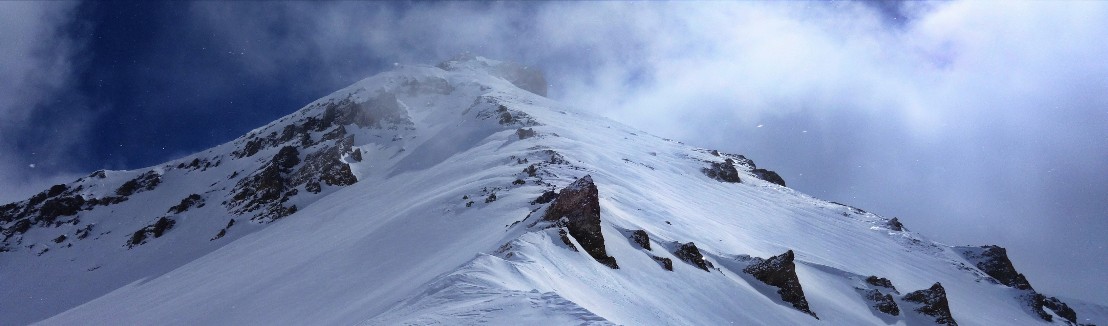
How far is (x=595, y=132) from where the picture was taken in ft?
188

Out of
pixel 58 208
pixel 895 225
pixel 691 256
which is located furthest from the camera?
pixel 58 208

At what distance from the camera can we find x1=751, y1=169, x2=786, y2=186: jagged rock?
192ft

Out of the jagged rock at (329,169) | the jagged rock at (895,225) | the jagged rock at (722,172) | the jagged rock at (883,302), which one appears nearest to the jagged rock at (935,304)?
the jagged rock at (883,302)

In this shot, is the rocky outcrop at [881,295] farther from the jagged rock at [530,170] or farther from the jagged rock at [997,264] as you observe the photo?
the jagged rock at [530,170]

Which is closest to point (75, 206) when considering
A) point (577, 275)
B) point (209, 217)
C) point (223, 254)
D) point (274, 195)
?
point (209, 217)

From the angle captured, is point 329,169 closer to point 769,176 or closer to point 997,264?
point 769,176

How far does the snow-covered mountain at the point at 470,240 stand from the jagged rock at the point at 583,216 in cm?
7

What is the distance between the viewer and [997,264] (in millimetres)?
39938

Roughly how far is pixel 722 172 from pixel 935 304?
2328 centimetres

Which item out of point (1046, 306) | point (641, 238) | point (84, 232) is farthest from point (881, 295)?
point (84, 232)

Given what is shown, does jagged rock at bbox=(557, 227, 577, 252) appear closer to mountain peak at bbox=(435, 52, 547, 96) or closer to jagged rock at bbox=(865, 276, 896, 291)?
jagged rock at bbox=(865, 276, 896, 291)

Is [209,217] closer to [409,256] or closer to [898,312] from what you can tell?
[409,256]

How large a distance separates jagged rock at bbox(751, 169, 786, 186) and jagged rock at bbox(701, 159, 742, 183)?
9.43 m

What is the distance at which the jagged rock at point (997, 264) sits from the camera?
128 feet
